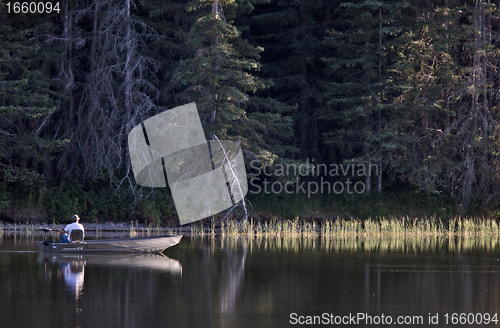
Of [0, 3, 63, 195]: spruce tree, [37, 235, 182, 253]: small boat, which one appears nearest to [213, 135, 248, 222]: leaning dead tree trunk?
[0, 3, 63, 195]: spruce tree

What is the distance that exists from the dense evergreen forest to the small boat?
719 cm

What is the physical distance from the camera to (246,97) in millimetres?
25484

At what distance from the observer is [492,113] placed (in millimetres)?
28375

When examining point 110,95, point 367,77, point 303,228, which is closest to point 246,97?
point 303,228

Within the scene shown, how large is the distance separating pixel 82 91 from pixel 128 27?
4632 millimetres

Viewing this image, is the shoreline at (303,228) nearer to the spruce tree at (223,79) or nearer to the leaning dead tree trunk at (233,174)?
the leaning dead tree trunk at (233,174)

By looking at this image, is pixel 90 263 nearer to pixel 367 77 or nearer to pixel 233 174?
pixel 233 174

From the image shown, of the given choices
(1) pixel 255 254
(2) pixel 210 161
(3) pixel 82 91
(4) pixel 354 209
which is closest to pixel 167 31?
(3) pixel 82 91

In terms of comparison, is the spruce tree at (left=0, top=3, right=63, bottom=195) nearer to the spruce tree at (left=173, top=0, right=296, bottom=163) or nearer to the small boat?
the spruce tree at (left=173, top=0, right=296, bottom=163)

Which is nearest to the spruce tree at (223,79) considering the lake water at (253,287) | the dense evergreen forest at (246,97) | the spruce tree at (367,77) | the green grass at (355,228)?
the dense evergreen forest at (246,97)

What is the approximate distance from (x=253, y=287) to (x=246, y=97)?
12895mm

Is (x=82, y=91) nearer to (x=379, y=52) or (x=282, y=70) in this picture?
(x=282, y=70)

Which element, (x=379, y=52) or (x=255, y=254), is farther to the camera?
(x=379, y=52)

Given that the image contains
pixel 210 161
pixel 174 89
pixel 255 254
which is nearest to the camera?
pixel 255 254
